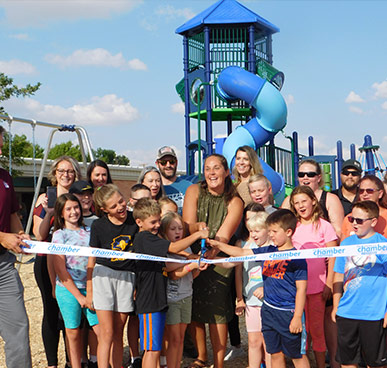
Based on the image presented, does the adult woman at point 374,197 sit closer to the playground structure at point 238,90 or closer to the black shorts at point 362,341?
the black shorts at point 362,341

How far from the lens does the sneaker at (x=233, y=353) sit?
5.66 m

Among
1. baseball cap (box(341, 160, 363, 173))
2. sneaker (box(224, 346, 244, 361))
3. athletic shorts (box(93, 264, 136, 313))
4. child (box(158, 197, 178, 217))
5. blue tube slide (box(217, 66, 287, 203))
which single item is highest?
blue tube slide (box(217, 66, 287, 203))

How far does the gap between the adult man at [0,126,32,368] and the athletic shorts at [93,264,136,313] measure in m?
0.63

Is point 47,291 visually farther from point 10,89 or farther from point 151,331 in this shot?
point 10,89

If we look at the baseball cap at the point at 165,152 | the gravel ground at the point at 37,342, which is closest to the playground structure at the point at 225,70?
the gravel ground at the point at 37,342

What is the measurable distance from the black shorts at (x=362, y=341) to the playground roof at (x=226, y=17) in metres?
14.3

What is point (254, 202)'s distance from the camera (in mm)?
4996

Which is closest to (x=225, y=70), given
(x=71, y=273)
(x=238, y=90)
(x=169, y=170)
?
(x=238, y=90)

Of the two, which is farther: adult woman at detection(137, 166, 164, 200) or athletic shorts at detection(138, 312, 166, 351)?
adult woman at detection(137, 166, 164, 200)

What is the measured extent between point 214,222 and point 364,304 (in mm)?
1501

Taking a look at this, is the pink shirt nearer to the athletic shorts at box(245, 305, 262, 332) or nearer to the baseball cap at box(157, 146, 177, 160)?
the athletic shorts at box(245, 305, 262, 332)

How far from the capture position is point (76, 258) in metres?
4.75

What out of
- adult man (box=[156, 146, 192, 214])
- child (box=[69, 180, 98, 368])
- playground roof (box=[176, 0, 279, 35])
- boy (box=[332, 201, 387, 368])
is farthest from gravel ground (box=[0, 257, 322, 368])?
playground roof (box=[176, 0, 279, 35])

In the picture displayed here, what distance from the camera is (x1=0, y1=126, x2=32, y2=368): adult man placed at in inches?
157
